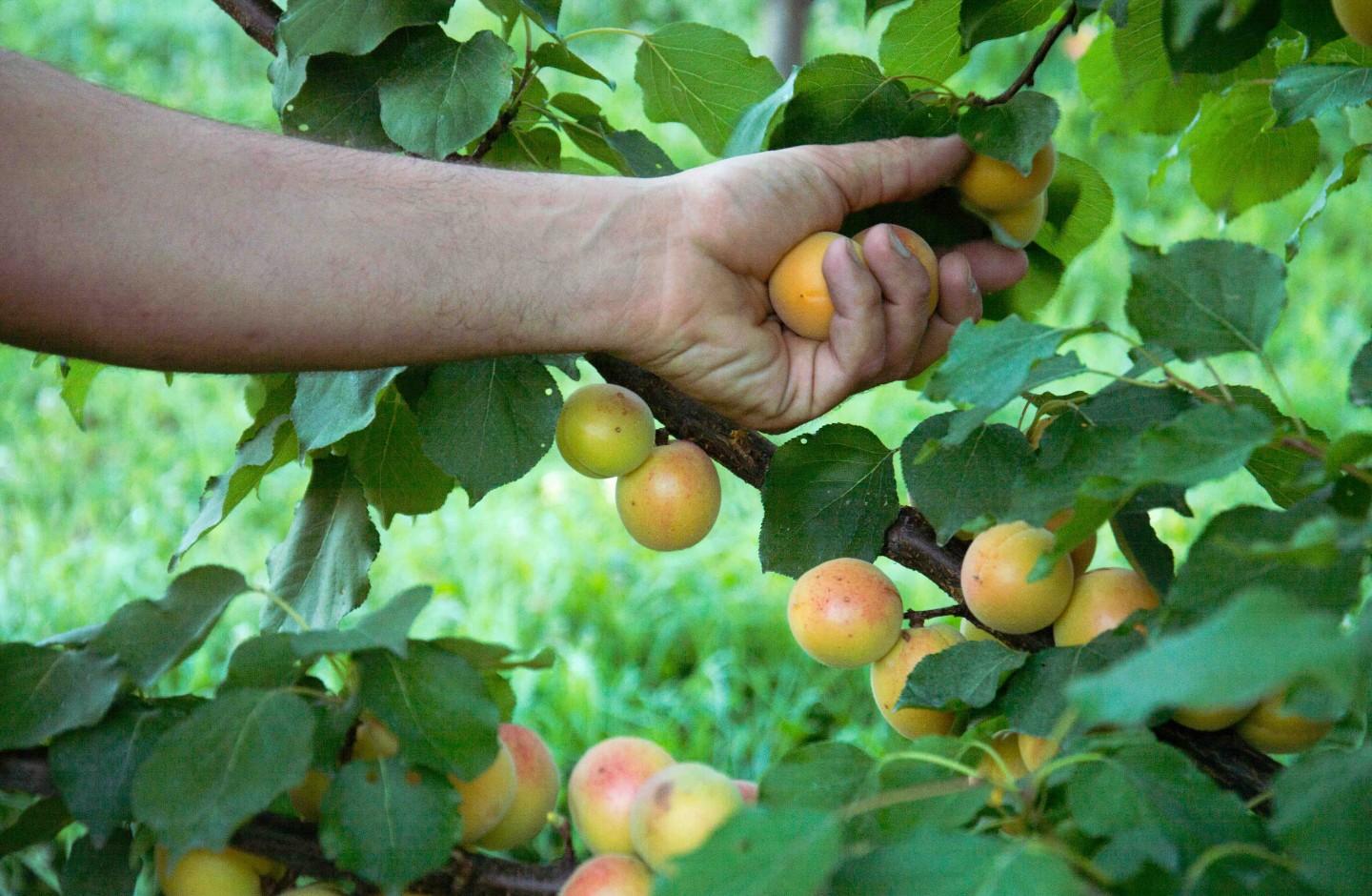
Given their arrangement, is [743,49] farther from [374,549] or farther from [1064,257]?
[374,549]

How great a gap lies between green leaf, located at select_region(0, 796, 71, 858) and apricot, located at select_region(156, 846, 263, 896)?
5 centimetres

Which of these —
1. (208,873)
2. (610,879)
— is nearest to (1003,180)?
(610,879)

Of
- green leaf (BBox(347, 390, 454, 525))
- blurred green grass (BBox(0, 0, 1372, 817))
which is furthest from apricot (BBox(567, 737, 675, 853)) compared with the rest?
blurred green grass (BBox(0, 0, 1372, 817))

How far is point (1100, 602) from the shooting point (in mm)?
840

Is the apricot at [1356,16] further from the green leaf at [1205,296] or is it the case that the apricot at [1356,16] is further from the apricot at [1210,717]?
the apricot at [1210,717]

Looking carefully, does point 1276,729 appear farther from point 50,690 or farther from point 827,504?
point 50,690

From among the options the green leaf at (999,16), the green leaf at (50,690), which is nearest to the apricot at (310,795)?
the green leaf at (50,690)

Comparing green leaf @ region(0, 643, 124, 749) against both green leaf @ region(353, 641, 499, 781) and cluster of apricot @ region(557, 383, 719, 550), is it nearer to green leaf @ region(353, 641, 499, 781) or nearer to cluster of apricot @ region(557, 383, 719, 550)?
green leaf @ region(353, 641, 499, 781)

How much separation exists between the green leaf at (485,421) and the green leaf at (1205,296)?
0.52m

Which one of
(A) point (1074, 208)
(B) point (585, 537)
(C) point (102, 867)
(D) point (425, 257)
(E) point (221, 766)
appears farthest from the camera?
(B) point (585, 537)

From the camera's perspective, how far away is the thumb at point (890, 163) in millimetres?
1011

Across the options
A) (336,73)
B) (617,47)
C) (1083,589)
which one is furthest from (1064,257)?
(617,47)

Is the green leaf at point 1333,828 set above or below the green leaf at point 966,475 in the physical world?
above

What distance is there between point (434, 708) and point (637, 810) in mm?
125
